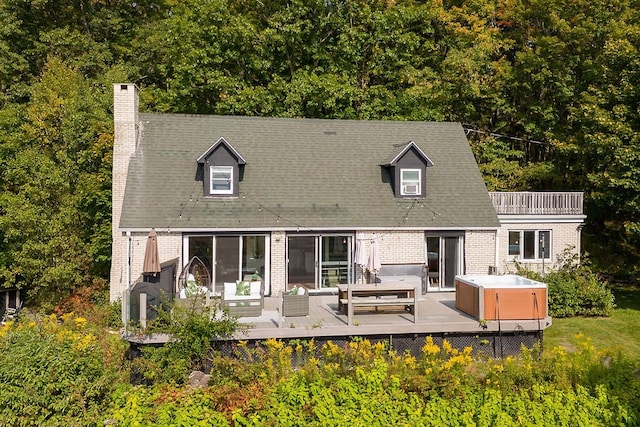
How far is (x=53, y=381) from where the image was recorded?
31.4 feet

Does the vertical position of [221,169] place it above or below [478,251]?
above

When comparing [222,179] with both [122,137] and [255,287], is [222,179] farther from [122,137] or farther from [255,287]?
[255,287]

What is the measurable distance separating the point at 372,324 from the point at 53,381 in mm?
7603

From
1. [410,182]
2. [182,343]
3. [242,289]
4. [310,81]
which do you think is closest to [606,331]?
[410,182]

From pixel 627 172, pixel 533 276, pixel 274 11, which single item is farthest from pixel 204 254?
pixel 274 11

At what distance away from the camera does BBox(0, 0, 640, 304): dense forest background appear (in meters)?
22.0

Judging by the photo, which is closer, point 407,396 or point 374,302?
point 407,396

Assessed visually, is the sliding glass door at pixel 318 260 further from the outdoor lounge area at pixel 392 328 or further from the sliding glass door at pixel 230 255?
the outdoor lounge area at pixel 392 328

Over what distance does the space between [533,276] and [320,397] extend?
A: 13.0 m

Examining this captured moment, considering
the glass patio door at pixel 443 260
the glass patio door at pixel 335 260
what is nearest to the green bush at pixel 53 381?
the glass patio door at pixel 335 260

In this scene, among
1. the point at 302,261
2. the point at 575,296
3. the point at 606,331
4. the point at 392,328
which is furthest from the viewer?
the point at 302,261

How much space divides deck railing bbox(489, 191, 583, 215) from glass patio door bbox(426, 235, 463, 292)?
11.4ft

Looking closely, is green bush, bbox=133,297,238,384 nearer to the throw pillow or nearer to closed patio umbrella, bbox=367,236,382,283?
the throw pillow

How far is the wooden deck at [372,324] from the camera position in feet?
43.3
